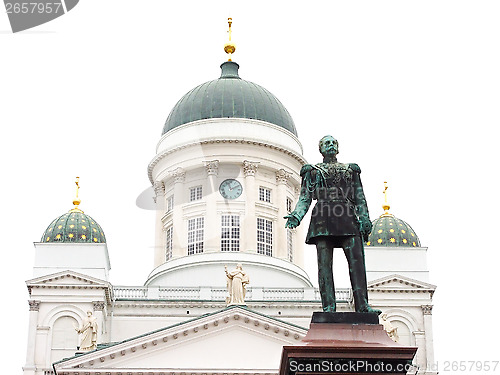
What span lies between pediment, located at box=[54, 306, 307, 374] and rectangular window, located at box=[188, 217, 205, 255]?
51.0 ft

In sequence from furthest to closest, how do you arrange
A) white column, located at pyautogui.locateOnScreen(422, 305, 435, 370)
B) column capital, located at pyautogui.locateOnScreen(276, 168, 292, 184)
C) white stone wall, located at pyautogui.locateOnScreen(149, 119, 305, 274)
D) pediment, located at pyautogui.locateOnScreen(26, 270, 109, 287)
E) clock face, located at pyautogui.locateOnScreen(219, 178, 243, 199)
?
column capital, located at pyautogui.locateOnScreen(276, 168, 292, 184)
clock face, located at pyautogui.locateOnScreen(219, 178, 243, 199)
white stone wall, located at pyautogui.locateOnScreen(149, 119, 305, 274)
pediment, located at pyautogui.locateOnScreen(26, 270, 109, 287)
white column, located at pyautogui.locateOnScreen(422, 305, 435, 370)

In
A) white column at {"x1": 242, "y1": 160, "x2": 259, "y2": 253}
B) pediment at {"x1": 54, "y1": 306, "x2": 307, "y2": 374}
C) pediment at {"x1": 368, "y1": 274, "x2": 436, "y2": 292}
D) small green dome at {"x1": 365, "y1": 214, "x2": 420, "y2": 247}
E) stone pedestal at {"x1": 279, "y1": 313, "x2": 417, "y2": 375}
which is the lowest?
stone pedestal at {"x1": 279, "y1": 313, "x2": 417, "y2": 375}

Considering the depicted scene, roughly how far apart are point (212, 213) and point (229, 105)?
8.03 meters

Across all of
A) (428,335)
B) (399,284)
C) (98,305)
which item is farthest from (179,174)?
(428,335)

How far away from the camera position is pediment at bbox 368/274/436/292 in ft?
207

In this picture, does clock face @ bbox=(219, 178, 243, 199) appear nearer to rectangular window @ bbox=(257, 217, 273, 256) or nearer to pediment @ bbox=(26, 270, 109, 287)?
rectangular window @ bbox=(257, 217, 273, 256)

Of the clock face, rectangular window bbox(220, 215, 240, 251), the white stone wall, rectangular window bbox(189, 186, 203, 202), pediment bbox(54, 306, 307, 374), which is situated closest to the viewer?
pediment bbox(54, 306, 307, 374)

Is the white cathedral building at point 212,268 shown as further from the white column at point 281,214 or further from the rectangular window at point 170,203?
the rectangular window at point 170,203

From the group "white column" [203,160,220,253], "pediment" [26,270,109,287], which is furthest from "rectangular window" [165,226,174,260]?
"pediment" [26,270,109,287]

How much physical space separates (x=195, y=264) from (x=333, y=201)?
54.6 m

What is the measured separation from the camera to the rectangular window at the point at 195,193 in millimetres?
71219

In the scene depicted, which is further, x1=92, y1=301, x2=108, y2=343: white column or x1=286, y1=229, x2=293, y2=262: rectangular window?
x1=286, y1=229, x2=293, y2=262: rectangular window

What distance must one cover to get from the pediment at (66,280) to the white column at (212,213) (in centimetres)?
880

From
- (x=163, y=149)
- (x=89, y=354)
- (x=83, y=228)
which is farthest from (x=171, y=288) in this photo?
(x=89, y=354)
